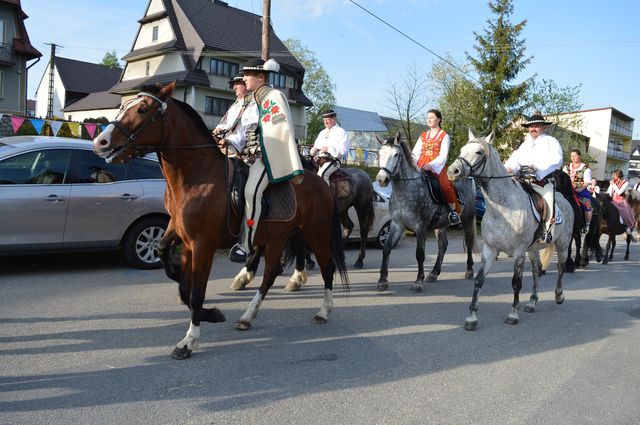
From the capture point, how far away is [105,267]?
7.86 meters

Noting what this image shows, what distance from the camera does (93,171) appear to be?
24.2 ft

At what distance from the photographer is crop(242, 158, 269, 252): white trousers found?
479 cm

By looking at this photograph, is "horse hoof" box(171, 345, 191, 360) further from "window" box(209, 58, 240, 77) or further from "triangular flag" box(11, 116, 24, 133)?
"window" box(209, 58, 240, 77)

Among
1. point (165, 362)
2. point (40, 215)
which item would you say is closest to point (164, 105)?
point (165, 362)

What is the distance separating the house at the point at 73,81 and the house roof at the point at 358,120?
28.6 m

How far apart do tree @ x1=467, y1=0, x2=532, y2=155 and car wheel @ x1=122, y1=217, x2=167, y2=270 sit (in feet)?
83.2

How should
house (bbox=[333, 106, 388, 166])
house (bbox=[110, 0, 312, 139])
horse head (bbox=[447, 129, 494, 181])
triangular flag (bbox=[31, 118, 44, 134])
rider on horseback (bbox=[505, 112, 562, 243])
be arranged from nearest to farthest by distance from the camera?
horse head (bbox=[447, 129, 494, 181]) → rider on horseback (bbox=[505, 112, 562, 243]) → triangular flag (bbox=[31, 118, 44, 134]) → house (bbox=[110, 0, 312, 139]) → house (bbox=[333, 106, 388, 166])

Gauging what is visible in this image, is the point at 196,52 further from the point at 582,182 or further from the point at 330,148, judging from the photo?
the point at 582,182

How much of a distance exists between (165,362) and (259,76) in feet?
9.65

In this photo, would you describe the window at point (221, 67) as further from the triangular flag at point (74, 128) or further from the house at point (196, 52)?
the triangular flag at point (74, 128)

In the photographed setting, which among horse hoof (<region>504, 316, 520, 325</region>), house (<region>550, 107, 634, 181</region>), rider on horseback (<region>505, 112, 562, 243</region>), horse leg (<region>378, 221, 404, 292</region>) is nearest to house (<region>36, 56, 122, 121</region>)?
horse leg (<region>378, 221, 404, 292</region>)

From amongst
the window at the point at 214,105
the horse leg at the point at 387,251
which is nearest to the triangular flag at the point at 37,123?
the horse leg at the point at 387,251

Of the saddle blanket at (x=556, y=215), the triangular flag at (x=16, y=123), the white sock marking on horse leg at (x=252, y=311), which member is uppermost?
the triangular flag at (x=16, y=123)

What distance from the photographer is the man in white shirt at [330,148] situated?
8586 mm
